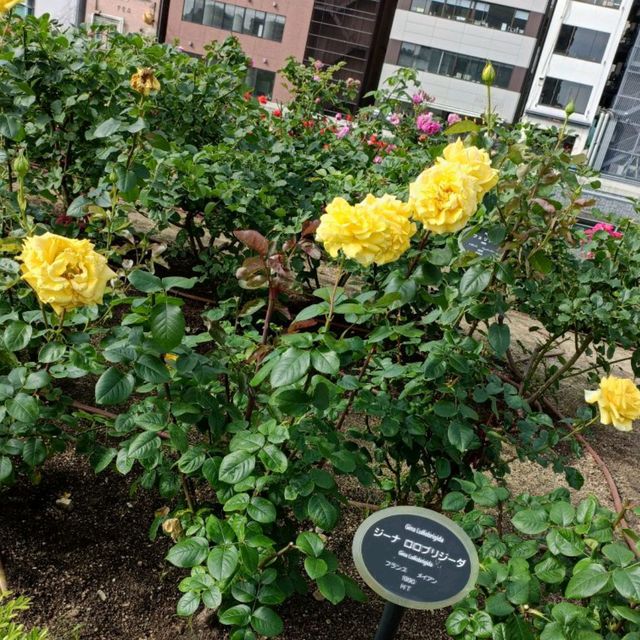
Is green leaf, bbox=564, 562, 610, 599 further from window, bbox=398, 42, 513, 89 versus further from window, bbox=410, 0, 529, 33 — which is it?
window, bbox=410, 0, 529, 33

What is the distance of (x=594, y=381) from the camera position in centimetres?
280

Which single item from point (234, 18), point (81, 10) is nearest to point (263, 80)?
point (234, 18)

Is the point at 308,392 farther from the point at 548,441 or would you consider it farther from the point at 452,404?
the point at 548,441

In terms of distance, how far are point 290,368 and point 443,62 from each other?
25643 millimetres

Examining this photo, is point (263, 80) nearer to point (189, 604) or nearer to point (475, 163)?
point (475, 163)

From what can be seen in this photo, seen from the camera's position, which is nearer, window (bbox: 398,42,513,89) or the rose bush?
the rose bush

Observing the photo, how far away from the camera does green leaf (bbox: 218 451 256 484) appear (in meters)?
1.05

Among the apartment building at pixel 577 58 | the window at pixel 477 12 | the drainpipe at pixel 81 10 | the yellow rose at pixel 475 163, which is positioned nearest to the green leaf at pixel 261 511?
the yellow rose at pixel 475 163

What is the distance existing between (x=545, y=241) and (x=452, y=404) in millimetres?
399

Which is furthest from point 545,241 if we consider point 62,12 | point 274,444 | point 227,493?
point 62,12

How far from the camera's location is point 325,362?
1.00m

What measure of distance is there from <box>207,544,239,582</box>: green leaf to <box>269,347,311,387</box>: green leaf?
306 mm

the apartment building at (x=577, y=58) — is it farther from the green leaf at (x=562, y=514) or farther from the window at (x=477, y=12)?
the green leaf at (x=562, y=514)

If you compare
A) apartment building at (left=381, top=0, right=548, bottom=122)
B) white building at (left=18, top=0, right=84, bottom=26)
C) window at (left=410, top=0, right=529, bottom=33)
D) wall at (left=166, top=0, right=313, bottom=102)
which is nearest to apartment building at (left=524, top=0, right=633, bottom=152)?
apartment building at (left=381, top=0, right=548, bottom=122)
